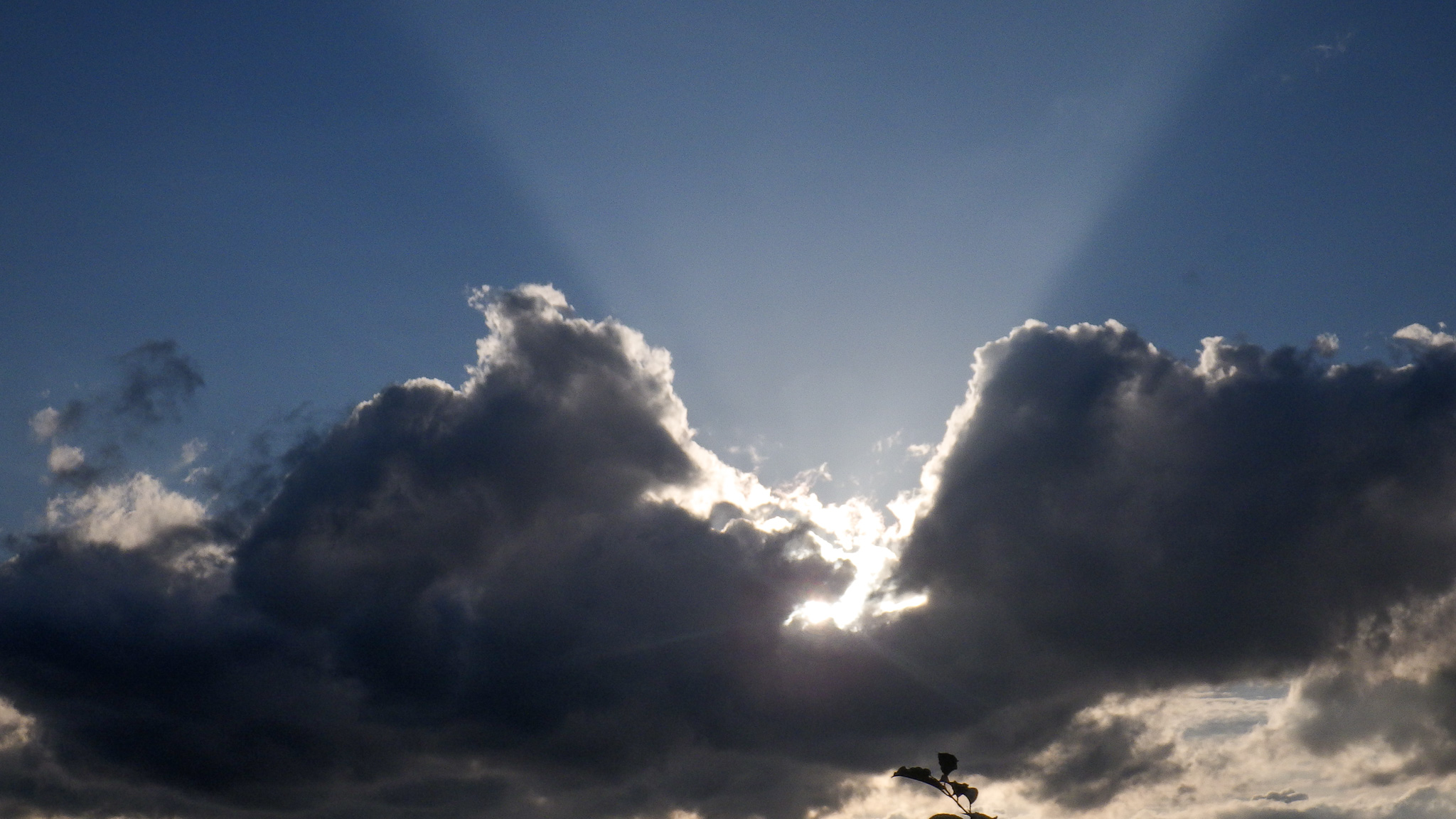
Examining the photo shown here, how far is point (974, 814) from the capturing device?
25234 mm

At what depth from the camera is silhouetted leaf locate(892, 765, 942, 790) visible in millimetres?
25172

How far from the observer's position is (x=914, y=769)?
82.4 feet

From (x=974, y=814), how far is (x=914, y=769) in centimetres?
237

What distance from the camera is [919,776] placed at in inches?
998

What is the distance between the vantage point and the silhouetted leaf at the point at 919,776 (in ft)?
82.6
